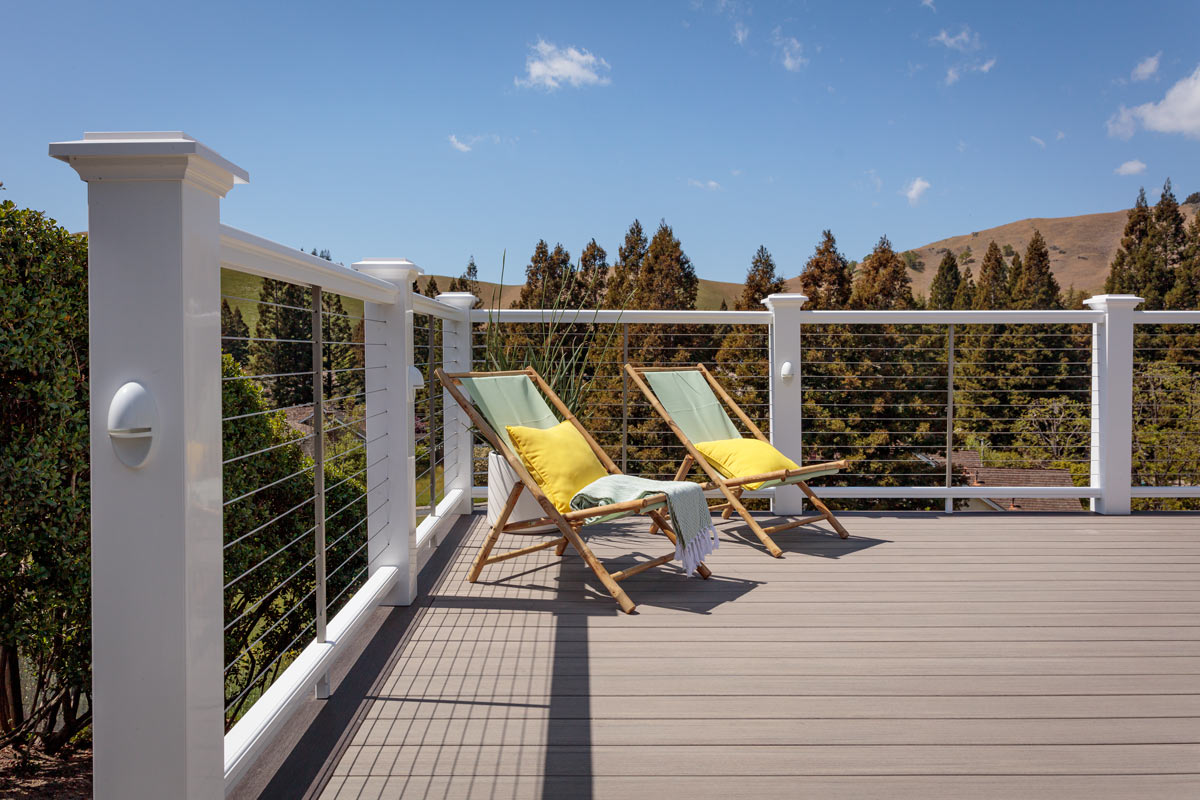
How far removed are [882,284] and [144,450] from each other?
26408 millimetres

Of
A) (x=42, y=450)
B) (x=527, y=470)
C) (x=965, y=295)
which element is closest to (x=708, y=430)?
(x=527, y=470)

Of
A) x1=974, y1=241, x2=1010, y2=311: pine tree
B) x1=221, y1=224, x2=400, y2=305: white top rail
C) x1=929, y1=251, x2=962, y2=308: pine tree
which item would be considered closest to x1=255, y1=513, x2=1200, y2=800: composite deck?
x1=221, y1=224, x2=400, y2=305: white top rail

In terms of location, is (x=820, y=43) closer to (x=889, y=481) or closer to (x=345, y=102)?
(x=345, y=102)

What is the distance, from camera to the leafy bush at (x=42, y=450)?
Result: 3568 mm

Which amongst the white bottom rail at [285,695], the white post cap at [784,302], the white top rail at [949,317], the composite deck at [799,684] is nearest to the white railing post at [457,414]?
the composite deck at [799,684]

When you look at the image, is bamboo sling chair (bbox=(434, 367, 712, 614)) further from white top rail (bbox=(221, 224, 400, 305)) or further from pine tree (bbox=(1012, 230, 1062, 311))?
pine tree (bbox=(1012, 230, 1062, 311))

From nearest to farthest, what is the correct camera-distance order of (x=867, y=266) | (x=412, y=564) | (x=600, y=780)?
(x=600, y=780)
(x=412, y=564)
(x=867, y=266)

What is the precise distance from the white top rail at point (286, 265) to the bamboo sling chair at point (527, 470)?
862mm

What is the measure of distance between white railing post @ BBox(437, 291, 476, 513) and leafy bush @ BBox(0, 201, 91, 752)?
1.60 meters

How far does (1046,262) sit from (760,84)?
40.7 feet

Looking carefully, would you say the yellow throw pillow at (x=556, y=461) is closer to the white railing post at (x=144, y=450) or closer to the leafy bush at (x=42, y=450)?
the white railing post at (x=144, y=450)

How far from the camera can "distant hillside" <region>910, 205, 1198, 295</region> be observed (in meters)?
39.5

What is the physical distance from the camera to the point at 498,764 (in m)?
1.68

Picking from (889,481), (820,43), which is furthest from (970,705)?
(820,43)
